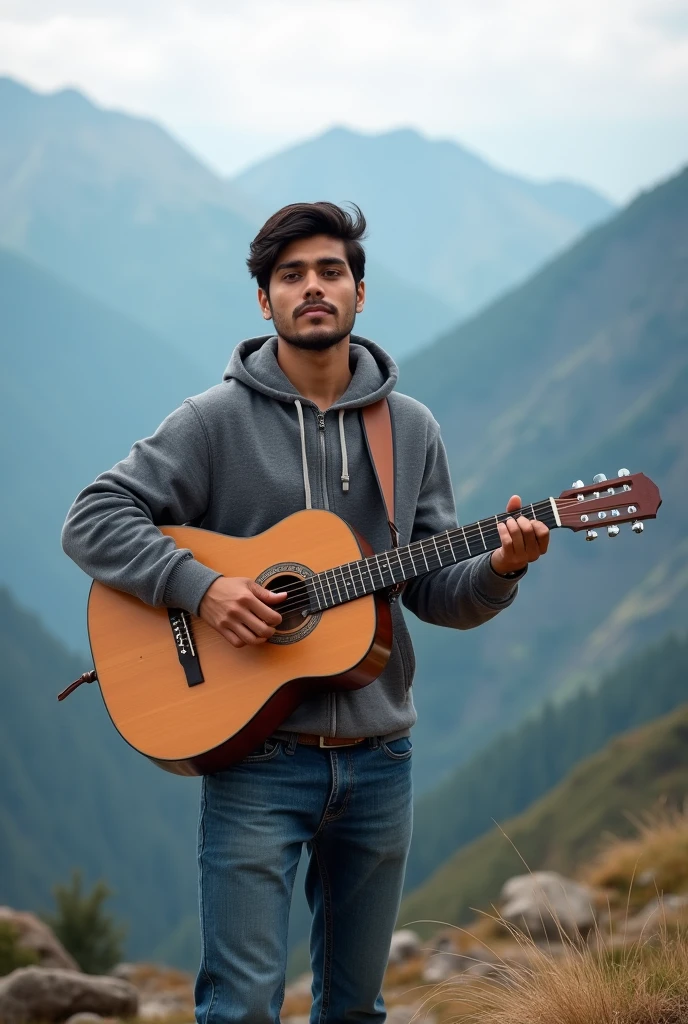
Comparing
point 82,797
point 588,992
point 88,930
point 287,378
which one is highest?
point 287,378

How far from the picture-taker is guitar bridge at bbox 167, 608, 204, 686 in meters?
3.37

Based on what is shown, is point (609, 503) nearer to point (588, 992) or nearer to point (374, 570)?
point (374, 570)

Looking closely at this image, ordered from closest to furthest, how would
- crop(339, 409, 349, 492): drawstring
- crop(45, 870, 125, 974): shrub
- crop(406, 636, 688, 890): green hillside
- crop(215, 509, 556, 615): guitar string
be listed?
crop(215, 509, 556, 615): guitar string, crop(339, 409, 349, 492): drawstring, crop(45, 870, 125, 974): shrub, crop(406, 636, 688, 890): green hillside

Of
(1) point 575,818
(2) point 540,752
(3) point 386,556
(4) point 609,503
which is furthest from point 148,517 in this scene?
(2) point 540,752

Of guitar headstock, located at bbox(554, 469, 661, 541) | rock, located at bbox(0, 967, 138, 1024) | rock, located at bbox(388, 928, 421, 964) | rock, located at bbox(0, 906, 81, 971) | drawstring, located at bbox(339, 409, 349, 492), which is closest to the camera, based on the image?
guitar headstock, located at bbox(554, 469, 661, 541)

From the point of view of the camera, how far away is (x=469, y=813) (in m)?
104

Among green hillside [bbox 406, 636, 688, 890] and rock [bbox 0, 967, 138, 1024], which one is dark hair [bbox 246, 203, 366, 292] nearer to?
rock [bbox 0, 967, 138, 1024]

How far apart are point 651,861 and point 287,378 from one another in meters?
7.31

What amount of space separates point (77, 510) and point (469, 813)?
106 meters

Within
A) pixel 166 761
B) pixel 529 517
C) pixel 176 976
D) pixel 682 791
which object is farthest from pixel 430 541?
pixel 682 791

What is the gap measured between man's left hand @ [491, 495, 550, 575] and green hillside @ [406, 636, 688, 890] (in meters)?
103

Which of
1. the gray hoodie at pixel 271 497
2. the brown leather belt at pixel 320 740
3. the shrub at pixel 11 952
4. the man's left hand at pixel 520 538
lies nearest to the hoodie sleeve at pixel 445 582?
the gray hoodie at pixel 271 497

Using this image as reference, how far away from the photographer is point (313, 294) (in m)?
3.50

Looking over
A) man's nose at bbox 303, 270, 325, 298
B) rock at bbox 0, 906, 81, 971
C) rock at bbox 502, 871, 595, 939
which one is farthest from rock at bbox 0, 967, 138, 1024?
man's nose at bbox 303, 270, 325, 298
